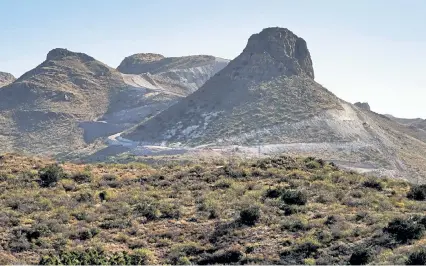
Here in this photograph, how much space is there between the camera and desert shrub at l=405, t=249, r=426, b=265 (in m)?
13.9

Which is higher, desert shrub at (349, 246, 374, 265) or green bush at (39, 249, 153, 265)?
desert shrub at (349, 246, 374, 265)

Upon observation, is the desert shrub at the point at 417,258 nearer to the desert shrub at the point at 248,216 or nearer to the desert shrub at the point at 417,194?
the desert shrub at the point at 248,216

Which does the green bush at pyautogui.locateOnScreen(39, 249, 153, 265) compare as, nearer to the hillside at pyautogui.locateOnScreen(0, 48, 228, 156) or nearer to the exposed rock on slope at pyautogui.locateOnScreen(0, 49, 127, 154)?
the hillside at pyautogui.locateOnScreen(0, 48, 228, 156)

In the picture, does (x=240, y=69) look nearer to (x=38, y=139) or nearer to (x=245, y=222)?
(x=38, y=139)

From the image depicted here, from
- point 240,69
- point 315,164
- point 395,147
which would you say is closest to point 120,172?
point 315,164

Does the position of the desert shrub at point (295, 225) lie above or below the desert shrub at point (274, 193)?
below

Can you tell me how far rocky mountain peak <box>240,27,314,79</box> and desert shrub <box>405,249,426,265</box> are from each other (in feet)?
447

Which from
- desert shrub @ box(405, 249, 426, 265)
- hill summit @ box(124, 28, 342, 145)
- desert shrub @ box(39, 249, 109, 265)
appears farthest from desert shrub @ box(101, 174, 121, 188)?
hill summit @ box(124, 28, 342, 145)

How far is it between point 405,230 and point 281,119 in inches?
4214

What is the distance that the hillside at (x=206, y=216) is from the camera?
57.0ft

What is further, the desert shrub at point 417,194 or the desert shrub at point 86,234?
the desert shrub at point 417,194

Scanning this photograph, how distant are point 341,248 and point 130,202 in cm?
1126

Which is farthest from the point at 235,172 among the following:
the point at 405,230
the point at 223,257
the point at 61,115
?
the point at 61,115

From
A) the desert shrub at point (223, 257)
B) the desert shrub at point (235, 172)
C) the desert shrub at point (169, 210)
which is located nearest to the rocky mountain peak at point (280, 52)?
the desert shrub at point (235, 172)
